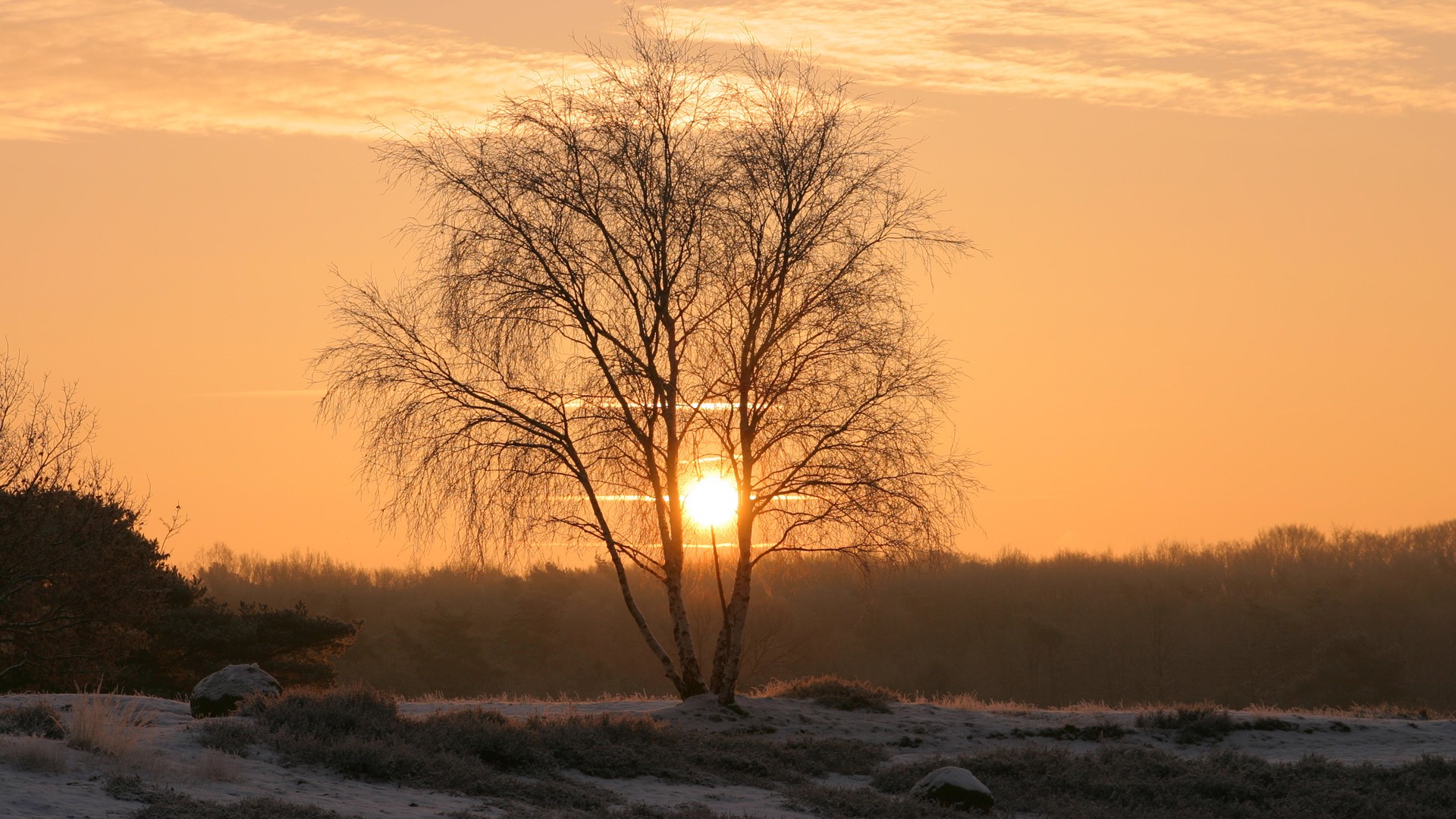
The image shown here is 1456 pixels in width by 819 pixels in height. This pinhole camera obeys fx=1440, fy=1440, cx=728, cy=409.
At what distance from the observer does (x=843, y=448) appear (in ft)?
77.2

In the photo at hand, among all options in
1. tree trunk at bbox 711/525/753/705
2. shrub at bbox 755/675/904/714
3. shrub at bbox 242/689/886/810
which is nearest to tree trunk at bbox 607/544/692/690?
tree trunk at bbox 711/525/753/705

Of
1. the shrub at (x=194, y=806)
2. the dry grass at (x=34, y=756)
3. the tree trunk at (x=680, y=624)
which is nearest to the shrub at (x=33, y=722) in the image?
the dry grass at (x=34, y=756)

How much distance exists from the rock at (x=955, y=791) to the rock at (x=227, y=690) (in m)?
8.45

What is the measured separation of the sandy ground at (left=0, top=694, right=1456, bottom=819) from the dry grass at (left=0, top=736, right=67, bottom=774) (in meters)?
0.03

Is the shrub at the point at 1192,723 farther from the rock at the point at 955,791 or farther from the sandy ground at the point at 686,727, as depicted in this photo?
the rock at the point at 955,791

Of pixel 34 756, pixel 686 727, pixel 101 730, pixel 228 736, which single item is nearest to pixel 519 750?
pixel 228 736

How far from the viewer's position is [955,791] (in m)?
16.8

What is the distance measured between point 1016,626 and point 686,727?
47.3 metres

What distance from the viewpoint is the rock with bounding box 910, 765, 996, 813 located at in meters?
16.8

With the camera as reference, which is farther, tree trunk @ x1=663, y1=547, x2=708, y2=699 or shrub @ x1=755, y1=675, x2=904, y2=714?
shrub @ x1=755, y1=675, x2=904, y2=714

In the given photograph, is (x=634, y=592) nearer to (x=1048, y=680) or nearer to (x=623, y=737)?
(x=1048, y=680)

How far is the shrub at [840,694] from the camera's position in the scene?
80.5 feet

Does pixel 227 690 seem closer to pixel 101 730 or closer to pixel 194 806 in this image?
pixel 101 730

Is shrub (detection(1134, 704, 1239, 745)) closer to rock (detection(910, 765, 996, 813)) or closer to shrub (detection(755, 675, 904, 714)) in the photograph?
shrub (detection(755, 675, 904, 714))
